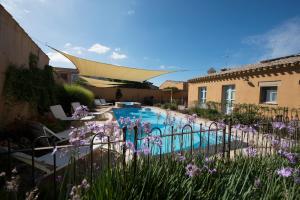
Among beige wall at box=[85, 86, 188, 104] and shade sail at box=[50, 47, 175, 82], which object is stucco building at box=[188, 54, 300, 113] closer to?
shade sail at box=[50, 47, 175, 82]

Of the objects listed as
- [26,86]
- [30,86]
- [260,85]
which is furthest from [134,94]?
[26,86]

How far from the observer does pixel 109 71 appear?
20578 millimetres

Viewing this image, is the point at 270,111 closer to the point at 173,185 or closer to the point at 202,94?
the point at 202,94

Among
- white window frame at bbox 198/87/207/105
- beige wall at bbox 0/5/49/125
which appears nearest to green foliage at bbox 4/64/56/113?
beige wall at bbox 0/5/49/125

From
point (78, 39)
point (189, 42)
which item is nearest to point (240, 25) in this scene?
point (189, 42)

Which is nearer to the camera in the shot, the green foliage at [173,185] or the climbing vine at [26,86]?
the green foliage at [173,185]

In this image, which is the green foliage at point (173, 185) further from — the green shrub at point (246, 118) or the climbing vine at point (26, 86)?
the green shrub at point (246, 118)

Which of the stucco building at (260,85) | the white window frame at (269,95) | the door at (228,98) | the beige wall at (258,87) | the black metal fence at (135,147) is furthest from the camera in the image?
the door at (228,98)

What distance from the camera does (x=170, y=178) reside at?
2557 millimetres

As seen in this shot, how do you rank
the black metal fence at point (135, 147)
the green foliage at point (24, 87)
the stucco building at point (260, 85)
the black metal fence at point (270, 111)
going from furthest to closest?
the stucco building at point (260, 85), the black metal fence at point (270, 111), the green foliage at point (24, 87), the black metal fence at point (135, 147)

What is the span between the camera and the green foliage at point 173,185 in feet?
7.35

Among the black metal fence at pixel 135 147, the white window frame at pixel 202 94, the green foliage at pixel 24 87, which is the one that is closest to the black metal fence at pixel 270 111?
the white window frame at pixel 202 94

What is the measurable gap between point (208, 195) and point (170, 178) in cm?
48

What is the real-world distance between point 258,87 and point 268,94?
744mm
